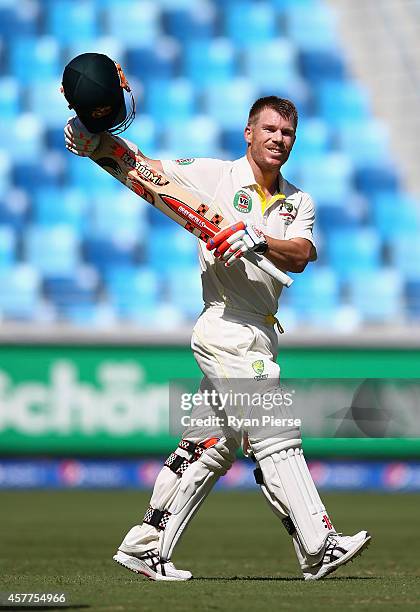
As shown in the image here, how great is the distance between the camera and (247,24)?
20.0 m

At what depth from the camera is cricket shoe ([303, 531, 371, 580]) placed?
5164 millimetres

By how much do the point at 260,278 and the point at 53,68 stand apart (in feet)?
43.2

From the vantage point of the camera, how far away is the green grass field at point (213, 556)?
4.52m

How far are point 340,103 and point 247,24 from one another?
6.27 ft

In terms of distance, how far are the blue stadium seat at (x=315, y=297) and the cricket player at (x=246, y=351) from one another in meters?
10.2

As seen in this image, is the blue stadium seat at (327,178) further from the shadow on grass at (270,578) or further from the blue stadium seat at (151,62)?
the shadow on grass at (270,578)

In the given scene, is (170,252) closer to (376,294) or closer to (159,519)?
(376,294)

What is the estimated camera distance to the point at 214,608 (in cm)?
422

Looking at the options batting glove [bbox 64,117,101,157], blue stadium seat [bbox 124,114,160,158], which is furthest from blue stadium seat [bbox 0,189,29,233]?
batting glove [bbox 64,117,101,157]

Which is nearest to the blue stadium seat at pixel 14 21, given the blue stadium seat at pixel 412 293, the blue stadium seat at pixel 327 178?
the blue stadium seat at pixel 327 178

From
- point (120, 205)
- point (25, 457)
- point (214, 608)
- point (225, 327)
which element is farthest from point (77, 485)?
point (214, 608)

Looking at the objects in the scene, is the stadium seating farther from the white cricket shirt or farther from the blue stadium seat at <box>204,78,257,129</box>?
the white cricket shirt

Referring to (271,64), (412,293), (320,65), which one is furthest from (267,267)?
(320,65)

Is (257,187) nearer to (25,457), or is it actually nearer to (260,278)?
(260,278)
